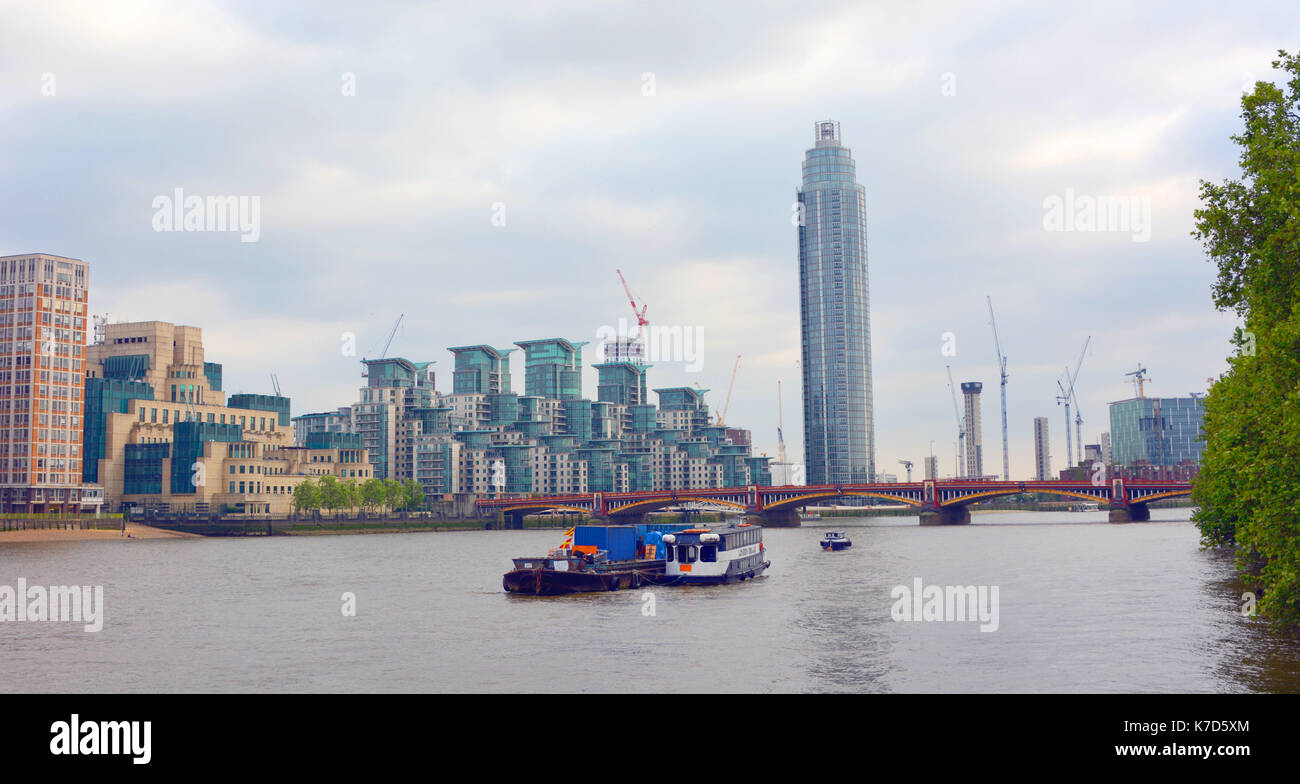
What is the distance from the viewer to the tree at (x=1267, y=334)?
3456 centimetres

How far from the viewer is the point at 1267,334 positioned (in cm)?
3984

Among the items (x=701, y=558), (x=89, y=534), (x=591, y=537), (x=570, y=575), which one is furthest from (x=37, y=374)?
(x=701, y=558)

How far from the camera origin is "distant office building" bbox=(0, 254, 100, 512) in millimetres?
181750

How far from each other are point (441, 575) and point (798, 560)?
39.0 meters

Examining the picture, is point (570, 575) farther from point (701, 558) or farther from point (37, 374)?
point (37, 374)

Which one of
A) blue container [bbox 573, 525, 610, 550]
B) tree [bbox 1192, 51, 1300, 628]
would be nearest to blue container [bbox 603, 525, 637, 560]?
blue container [bbox 573, 525, 610, 550]

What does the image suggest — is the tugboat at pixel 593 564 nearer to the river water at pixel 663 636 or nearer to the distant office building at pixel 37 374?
the river water at pixel 663 636

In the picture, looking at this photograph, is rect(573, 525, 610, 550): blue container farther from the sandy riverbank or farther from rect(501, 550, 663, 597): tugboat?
the sandy riverbank


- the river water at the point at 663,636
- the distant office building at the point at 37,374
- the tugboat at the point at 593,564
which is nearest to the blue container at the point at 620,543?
the tugboat at the point at 593,564

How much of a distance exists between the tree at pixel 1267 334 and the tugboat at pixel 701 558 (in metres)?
38.4

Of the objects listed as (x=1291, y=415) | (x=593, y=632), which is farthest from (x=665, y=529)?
(x=1291, y=415)
